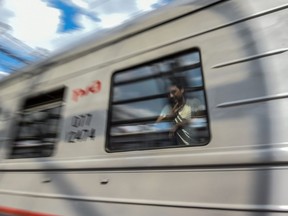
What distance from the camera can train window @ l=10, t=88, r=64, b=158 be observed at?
10.9 feet

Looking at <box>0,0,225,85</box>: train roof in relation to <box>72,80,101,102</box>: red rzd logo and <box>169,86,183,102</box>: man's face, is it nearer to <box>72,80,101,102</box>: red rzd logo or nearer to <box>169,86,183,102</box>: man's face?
<box>72,80,101,102</box>: red rzd logo

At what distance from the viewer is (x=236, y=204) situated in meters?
1.97

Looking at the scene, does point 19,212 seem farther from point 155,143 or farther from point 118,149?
point 155,143

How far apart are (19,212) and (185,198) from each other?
1668mm

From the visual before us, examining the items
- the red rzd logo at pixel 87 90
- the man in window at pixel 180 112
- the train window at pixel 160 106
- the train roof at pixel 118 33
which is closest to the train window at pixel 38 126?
the red rzd logo at pixel 87 90

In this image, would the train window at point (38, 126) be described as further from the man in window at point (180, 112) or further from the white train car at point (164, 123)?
the man in window at point (180, 112)

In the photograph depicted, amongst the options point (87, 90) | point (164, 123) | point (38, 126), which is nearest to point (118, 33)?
point (87, 90)

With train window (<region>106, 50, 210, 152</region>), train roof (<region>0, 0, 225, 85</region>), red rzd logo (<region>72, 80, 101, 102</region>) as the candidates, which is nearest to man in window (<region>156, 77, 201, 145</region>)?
train window (<region>106, 50, 210, 152</region>)

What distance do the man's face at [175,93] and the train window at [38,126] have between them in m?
1.16

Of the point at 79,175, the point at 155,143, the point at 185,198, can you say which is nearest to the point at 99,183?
the point at 79,175

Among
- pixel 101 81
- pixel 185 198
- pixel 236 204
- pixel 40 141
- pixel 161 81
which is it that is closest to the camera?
pixel 236 204

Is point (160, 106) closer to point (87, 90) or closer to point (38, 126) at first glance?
point (87, 90)

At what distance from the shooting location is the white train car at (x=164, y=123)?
79.0 inches

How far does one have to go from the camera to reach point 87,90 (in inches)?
121
